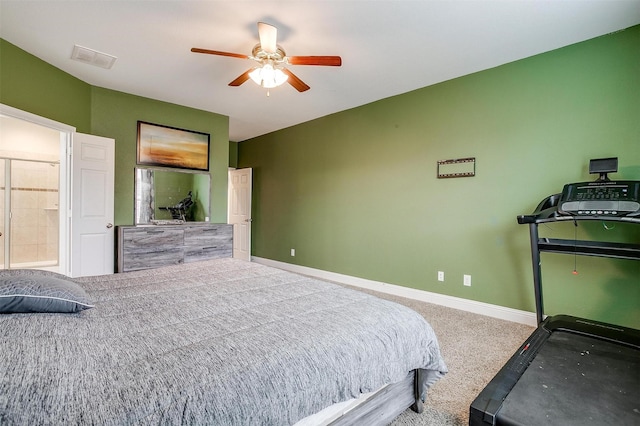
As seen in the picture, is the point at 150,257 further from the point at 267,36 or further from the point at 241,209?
the point at 267,36

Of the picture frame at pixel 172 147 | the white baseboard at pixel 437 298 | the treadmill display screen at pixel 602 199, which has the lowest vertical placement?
the white baseboard at pixel 437 298

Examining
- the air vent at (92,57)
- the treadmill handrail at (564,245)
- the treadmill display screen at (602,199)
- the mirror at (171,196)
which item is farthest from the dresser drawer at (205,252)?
the treadmill display screen at (602,199)

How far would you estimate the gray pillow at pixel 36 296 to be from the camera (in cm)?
127

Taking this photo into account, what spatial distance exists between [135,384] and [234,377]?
0.27 meters

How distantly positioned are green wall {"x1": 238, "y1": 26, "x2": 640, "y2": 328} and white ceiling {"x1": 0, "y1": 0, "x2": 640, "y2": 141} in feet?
0.99

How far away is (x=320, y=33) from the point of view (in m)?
2.72

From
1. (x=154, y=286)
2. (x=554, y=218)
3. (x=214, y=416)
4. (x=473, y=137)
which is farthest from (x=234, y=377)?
(x=473, y=137)

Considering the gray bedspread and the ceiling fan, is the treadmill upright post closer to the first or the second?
the gray bedspread

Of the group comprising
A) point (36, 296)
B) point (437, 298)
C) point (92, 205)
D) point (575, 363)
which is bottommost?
point (437, 298)

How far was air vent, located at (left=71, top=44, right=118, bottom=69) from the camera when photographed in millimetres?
3086

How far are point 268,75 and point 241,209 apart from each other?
4103 mm

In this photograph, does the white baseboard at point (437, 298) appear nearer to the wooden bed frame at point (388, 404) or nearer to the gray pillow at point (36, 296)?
the wooden bed frame at point (388, 404)

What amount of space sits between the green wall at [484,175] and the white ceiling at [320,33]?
30cm

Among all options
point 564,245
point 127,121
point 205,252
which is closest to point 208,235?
point 205,252
